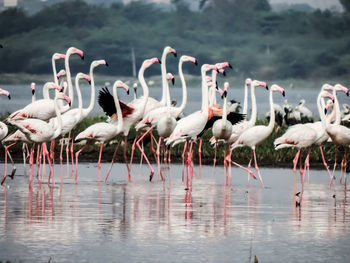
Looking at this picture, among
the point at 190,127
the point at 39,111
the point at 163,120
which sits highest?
the point at 39,111

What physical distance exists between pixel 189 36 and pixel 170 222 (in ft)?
368

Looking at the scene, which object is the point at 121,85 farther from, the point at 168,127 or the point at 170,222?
the point at 170,222

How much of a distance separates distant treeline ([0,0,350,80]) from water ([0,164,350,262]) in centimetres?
9136

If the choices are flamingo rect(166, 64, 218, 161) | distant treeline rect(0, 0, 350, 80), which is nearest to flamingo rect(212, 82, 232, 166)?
flamingo rect(166, 64, 218, 161)

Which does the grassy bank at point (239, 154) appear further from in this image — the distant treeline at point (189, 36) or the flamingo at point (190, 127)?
the distant treeline at point (189, 36)

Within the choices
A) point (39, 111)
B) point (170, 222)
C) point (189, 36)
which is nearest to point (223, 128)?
point (39, 111)

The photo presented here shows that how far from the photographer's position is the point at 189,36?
122 meters

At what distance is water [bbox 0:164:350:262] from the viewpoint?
903 cm

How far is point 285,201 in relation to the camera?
1266 centimetres

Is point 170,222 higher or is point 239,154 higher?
point 239,154

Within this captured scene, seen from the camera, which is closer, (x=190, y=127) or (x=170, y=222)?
(x=170, y=222)

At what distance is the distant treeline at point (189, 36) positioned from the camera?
112125 mm

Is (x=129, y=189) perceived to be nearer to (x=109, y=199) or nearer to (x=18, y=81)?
(x=109, y=199)

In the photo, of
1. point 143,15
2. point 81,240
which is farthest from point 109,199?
point 143,15
